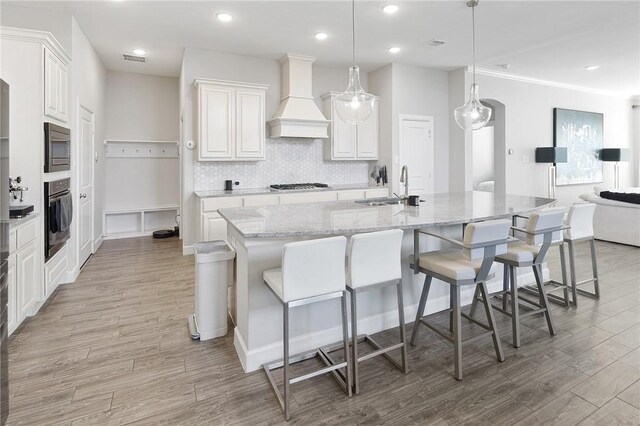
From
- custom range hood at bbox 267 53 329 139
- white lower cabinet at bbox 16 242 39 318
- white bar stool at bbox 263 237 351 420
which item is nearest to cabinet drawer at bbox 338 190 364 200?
custom range hood at bbox 267 53 329 139

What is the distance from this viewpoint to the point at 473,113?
3684 mm

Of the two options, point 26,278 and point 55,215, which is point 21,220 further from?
point 55,215

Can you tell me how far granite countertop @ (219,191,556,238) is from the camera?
6.97ft

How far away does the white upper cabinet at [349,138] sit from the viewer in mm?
5961

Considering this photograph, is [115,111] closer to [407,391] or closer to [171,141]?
[171,141]

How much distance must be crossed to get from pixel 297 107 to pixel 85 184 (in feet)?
9.85

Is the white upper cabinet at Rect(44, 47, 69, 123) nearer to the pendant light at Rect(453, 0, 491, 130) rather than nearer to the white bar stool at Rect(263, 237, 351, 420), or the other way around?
the white bar stool at Rect(263, 237, 351, 420)

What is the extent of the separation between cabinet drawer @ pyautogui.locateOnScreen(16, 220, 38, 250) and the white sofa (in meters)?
7.33

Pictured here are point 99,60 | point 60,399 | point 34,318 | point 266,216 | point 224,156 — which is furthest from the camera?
point 99,60

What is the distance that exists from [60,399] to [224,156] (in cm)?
365

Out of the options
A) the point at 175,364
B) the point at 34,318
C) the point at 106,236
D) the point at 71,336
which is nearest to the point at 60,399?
the point at 175,364

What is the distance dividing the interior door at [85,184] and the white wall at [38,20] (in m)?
0.78

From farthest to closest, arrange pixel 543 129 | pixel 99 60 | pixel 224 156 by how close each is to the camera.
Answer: pixel 543 129, pixel 99 60, pixel 224 156

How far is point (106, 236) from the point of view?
20.8 ft
